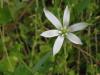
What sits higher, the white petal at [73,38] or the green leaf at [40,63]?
the white petal at [73,38]

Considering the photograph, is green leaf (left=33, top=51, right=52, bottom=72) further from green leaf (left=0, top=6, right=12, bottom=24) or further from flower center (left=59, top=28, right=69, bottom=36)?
green leaf (left=0, top=6, right=12, bottom=24)

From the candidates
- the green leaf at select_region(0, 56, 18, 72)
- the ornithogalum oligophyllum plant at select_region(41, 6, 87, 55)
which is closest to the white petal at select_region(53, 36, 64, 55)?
the ornithogalum oligophyllum plant at select_region(41, 6, 87, 55)

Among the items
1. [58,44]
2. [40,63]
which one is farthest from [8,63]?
[58,44]

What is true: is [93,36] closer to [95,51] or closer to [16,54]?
[95,51]

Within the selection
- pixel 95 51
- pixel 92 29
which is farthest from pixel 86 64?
pixel 92 29

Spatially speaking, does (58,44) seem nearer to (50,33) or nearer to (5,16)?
(50,33)

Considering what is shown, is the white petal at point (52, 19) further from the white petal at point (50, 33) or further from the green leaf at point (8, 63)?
the green leaf at point (8, 63)

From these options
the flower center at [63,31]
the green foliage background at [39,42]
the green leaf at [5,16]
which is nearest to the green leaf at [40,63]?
the green foliage background at [39,42]

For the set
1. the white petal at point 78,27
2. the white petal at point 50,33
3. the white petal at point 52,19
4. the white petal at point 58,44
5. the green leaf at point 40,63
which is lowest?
the green leaf at point 40,63
